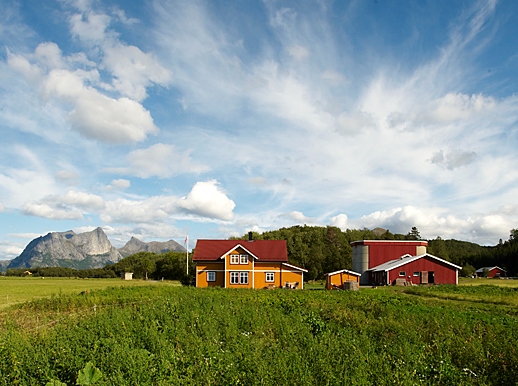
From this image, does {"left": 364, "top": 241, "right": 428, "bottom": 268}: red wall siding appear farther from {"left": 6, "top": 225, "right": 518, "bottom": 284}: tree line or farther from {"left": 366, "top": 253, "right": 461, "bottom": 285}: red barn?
{"left": 6, "top": 225, "right": 518, "bottom": 284}: tree line

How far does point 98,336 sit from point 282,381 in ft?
18.9

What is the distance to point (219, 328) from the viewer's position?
11.6 metres

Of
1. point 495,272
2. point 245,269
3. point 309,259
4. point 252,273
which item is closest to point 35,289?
point 245,269

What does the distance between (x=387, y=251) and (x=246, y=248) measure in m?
21.9

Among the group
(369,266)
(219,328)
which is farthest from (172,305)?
(369,266)

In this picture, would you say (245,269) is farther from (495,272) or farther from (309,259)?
(495,272)

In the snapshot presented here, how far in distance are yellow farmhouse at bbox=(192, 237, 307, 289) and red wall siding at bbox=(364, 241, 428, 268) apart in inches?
617

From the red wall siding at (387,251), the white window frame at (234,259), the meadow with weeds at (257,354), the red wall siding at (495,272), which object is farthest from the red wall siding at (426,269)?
the red wall siding at (495,272)

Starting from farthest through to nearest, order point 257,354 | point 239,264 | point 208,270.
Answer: point 208,270 → point 239,264 → point 257,354

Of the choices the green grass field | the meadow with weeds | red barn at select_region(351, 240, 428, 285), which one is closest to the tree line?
red barn at select_region(351, 240, 428, 285)

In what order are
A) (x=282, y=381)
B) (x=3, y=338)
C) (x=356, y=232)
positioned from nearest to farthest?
1. (x=282, y=381)
2. (x=3, y=338)
3. (x=356, y=232)

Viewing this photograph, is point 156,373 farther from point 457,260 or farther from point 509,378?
point 457,260

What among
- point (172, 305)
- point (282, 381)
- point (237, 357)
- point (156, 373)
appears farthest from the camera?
point (172, 305)

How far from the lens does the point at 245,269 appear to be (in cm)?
4659
